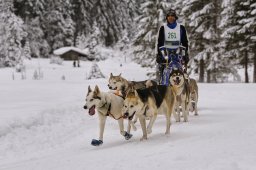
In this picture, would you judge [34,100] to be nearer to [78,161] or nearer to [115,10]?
[78,161]

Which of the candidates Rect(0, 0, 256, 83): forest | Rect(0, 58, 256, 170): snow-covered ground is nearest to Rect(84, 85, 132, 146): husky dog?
Rect(0, 58, 256, 170): snow-covered ground

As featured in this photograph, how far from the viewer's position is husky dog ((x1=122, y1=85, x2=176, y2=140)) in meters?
6.77

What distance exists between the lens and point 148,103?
7043 millimetres

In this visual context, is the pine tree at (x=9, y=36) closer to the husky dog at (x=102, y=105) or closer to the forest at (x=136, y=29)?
the forest at (x=136, y=29)

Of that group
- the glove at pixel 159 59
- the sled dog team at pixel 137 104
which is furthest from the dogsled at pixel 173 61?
the sled dog team at pixel 137 104

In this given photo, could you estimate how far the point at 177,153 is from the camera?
5426 mm

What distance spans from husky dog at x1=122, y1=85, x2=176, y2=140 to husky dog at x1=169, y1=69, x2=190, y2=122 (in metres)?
0.89

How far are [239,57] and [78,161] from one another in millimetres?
22045

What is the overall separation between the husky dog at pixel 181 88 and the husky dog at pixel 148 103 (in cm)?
89

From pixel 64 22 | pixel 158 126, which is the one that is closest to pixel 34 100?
pixel 158 126

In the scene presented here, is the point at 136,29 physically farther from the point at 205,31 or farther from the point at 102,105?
the point at 102,105

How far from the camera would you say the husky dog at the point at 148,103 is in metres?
6.77

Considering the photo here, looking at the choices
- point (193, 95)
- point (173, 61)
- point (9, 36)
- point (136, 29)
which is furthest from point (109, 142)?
point (136, 29)

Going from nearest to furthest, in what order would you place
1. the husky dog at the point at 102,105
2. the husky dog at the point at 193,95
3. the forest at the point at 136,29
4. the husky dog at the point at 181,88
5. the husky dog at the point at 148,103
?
the husky dog at the point at 148,103
the husky dog at the point at 102,105
the husky dog at the point at 181,88
the husky dog at the point at 193,95
the forest at the point at 136,29
